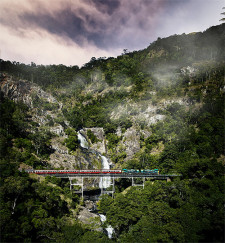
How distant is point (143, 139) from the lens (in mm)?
77000

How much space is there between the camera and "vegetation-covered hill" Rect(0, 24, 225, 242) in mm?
27969

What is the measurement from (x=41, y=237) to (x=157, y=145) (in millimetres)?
54254

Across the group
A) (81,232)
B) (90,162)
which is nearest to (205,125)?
(90,162)

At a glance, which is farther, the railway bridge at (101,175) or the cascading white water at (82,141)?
the cascading white water at (82,141)

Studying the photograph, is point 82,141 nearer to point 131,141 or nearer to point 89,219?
point 131,141

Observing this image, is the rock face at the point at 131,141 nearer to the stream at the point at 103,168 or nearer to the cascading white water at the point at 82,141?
the stream at the point at 103,168

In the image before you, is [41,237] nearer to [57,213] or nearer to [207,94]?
[57,213]

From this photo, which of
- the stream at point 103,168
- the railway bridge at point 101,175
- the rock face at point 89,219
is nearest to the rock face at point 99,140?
the stream at point 103,168

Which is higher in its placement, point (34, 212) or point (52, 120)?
point (52, 120)

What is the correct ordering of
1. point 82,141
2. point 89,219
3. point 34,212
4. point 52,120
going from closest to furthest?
point 34,212 → point 89,219 → point 82,141 → point 52,120

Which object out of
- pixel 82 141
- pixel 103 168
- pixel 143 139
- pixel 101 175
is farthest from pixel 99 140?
pixel 101 175

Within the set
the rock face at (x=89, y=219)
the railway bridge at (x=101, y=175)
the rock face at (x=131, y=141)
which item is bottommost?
the rock face at (x=89, y=219)

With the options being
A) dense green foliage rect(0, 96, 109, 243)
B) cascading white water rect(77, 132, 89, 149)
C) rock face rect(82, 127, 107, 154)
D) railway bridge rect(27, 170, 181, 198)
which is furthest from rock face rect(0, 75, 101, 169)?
dense green foliage rect(0, 96, 109, 243)

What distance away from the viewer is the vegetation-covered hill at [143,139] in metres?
28.0
